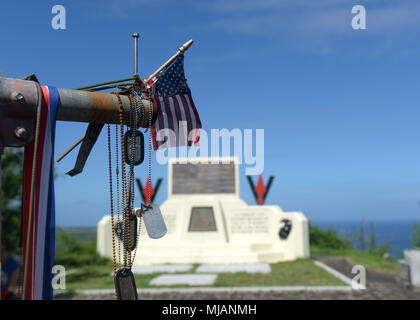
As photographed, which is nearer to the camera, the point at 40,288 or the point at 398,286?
the point at 40,288

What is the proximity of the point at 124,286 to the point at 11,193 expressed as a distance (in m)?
9.19

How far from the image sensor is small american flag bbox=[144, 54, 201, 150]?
256 cm

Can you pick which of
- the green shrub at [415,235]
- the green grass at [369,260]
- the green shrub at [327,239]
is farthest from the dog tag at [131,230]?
the green shrub at [327,239]

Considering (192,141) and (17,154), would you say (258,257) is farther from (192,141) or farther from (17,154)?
(192,141)

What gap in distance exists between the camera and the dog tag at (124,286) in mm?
2105

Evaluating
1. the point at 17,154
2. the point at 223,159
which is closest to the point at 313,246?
the point at 223,159

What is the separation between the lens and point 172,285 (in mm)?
10945

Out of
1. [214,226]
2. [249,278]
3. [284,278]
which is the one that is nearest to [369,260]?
[284,278]

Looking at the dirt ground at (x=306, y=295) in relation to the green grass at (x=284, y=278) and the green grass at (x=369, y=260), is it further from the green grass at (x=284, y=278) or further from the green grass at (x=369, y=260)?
the green grass at (x=369, y=260)

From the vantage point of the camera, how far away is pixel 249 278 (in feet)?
39.4

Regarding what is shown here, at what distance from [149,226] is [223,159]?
17512 millimetres

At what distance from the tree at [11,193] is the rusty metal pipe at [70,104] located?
8678 mm

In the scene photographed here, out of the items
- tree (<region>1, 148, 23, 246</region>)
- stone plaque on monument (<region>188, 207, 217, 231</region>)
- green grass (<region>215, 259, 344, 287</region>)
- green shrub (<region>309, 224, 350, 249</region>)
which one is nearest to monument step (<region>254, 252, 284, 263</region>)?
green grass (<region>215, 259, 344, 287</region>)

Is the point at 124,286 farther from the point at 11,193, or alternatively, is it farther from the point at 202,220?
→ the point at 202,220
